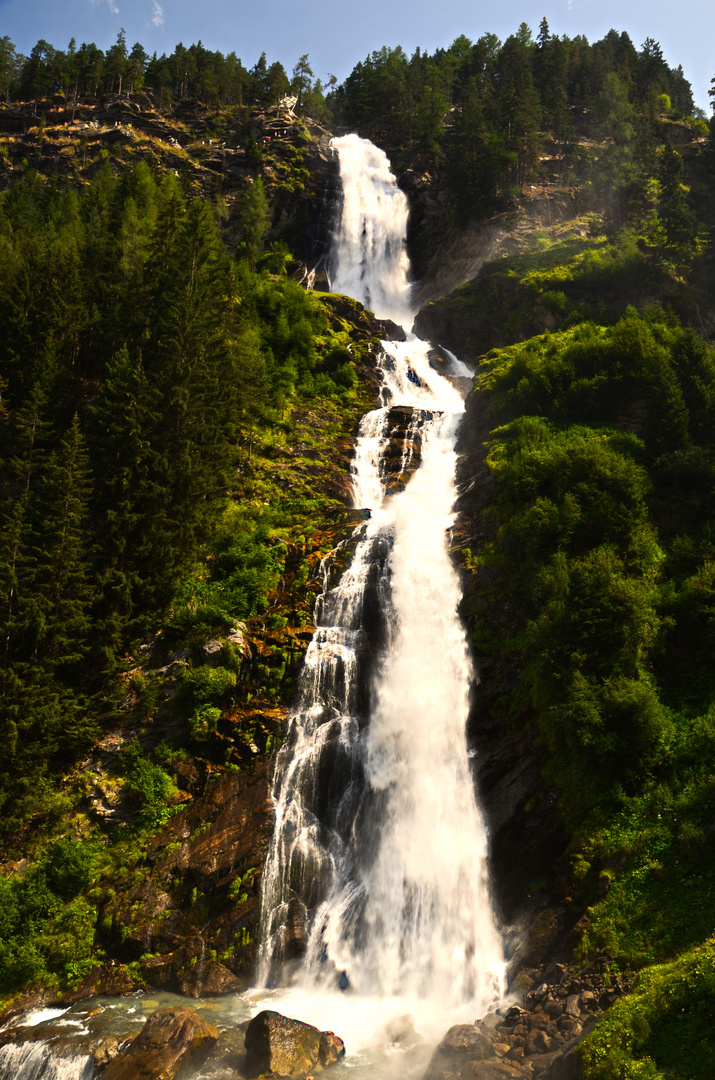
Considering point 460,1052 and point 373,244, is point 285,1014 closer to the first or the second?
point 460,1052

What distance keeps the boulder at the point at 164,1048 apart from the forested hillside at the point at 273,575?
A: 3.28 m

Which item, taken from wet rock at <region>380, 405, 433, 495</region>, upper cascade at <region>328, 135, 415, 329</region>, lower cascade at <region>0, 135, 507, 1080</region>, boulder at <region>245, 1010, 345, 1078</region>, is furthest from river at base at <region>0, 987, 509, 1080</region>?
upper cascade at <region>328, 135, 415, 329</region>

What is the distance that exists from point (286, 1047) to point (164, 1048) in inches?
105

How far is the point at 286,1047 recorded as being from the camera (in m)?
13.7

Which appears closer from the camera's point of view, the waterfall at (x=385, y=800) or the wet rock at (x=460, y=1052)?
the wet rock at (x=460, y=1052)

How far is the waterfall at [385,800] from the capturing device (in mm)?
17516

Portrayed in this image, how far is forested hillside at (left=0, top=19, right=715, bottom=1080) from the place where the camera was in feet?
56.2

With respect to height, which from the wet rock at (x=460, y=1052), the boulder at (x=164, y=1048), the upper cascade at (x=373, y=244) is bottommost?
the boulder at (x=164, y=1048)

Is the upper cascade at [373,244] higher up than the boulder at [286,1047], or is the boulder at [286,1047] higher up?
the upper cascade at [373,244]

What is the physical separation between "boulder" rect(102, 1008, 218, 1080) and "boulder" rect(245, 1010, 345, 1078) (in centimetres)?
106

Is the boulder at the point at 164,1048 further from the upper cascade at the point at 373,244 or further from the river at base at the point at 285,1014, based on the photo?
the upper cascade at the point at 373,244

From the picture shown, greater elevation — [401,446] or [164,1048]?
[401,446]

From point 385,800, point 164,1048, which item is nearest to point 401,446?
point 385,800

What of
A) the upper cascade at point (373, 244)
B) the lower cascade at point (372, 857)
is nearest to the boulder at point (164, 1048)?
the lower cascade at point (372, 857)
